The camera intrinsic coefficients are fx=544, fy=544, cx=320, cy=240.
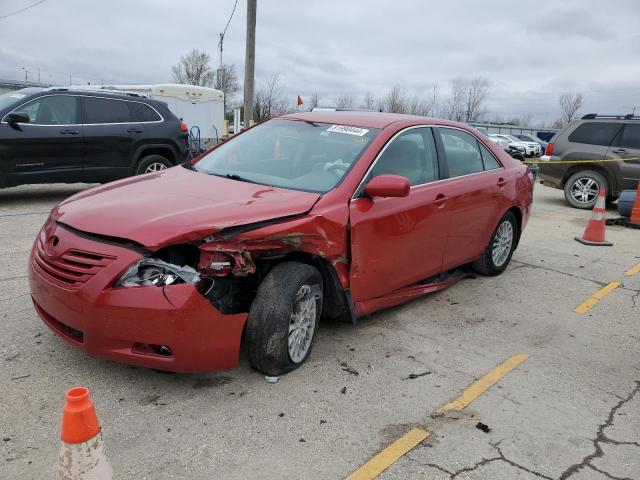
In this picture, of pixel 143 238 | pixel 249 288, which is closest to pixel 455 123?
pixel 249 288

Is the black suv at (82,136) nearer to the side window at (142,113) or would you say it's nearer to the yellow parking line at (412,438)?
the side window at (142,113)

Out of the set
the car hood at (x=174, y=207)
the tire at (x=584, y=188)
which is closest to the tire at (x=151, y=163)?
the car hood at (x=174, y=207)

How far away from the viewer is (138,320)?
2826mm

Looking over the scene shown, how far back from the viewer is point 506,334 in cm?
434

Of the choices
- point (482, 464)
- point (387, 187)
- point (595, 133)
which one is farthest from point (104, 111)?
point (595, 133)

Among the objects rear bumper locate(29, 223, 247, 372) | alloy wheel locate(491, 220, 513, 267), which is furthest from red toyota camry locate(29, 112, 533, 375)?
alloy wheel locate(491, 220, 513, 267)

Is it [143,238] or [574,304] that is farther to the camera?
[574,304]

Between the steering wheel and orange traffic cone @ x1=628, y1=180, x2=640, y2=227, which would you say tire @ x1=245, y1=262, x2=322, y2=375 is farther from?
orange traffic cone @ x1=628, y1=180, x2=640, y2=227

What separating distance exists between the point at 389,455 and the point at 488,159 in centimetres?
362

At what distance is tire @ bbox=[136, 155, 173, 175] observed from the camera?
30.4 ft

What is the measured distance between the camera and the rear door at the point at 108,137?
340 inches

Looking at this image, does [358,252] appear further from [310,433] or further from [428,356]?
[310,433]

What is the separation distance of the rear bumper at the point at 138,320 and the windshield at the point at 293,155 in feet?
4.01

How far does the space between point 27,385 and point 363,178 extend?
2.43 meters
